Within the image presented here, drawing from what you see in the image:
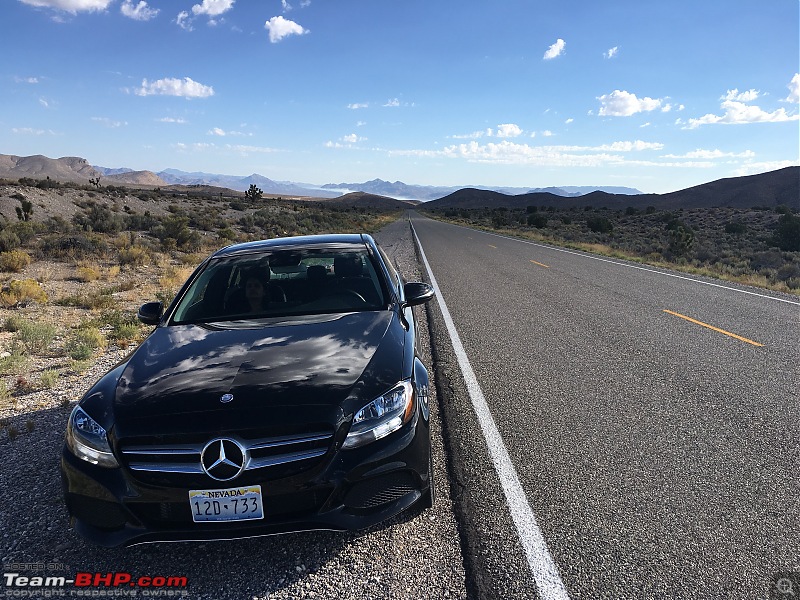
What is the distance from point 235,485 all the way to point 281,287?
207 centimetres

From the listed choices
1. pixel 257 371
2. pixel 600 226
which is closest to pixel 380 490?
pixel 257 371

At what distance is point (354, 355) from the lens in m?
3.00

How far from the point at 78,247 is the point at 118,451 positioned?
15110mm

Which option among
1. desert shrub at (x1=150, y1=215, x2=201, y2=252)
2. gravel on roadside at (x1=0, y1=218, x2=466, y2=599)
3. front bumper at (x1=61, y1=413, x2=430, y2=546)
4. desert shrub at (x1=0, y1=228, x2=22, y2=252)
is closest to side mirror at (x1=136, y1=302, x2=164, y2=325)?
gravel on roadside at (x1=0, y1=218, x2=466, y2=599)

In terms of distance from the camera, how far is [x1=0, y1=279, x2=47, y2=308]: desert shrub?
900 cm

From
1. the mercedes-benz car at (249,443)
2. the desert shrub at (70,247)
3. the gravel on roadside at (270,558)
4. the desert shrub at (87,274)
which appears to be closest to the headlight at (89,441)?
the mercedes-benz car at (249,443)

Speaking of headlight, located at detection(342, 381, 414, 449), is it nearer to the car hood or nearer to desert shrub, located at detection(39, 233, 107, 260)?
the car hood

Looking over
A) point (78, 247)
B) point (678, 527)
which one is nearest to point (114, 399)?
point (678, 527)

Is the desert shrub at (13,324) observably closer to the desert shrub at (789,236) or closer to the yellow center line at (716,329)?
the yellow center line at (716,329)

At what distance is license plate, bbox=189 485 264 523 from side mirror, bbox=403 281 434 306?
209 centimetres

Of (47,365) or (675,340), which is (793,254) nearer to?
(675,340)

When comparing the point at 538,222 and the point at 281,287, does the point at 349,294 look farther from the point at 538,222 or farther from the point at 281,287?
the point at 538,222

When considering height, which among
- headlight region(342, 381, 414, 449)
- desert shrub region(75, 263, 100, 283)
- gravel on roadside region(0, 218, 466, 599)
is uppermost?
headlight region(342, 381, 414, 449)

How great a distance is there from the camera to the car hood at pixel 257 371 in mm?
2527
